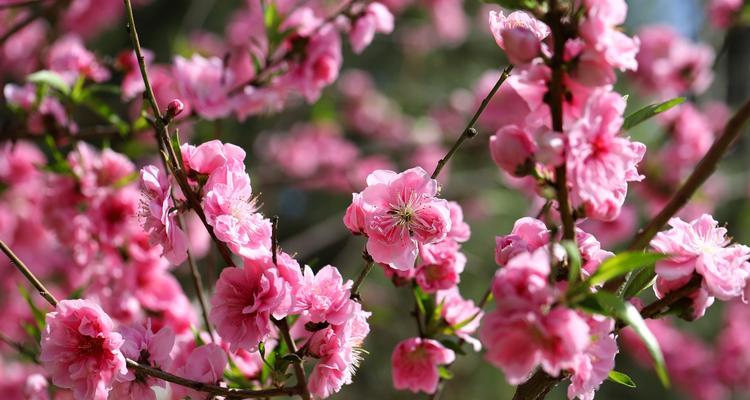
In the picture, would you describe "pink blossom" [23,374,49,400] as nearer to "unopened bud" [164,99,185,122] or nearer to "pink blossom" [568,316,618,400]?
"unopened bud" [164,99,185,122]

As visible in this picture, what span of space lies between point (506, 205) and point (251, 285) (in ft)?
12.9

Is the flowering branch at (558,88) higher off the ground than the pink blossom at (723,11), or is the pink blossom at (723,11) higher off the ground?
the flowering branch at (558,88)

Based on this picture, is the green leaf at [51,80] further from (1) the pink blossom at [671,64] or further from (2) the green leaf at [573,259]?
(1) the pink blossom at [671,64]

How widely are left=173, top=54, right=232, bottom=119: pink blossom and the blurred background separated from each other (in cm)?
65

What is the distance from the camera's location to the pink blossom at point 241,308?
3.41 ft

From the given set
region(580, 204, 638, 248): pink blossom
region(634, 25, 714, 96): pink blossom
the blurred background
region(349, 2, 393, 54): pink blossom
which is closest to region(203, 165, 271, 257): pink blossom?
region(349, 2, 393, 54): pink blossom

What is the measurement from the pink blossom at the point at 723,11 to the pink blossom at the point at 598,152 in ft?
6.63

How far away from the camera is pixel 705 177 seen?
1103 millimetres

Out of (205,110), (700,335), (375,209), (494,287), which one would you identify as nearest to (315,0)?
(205,110)

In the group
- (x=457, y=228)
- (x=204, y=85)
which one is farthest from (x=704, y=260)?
(x=204, y=85)

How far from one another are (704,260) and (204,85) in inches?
47.2

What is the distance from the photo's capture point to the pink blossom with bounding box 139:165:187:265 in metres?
1.02

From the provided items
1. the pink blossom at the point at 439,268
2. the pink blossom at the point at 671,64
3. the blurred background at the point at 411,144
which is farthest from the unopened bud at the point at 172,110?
the pink blossom at the point at 671,64

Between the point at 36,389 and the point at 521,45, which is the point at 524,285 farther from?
the point at 36,389
